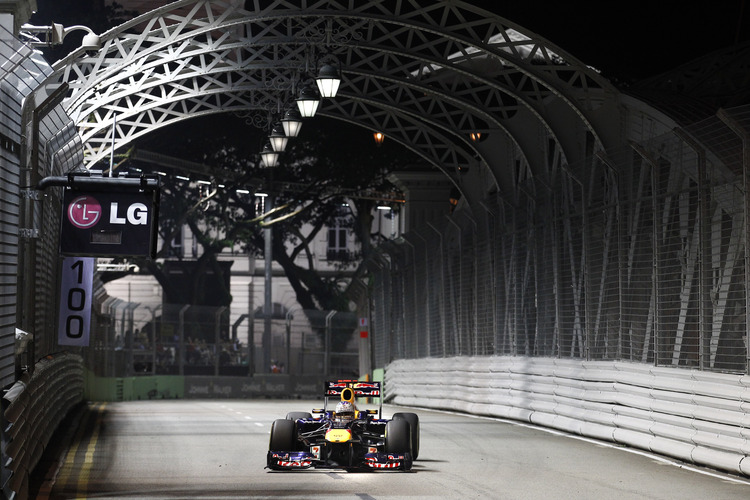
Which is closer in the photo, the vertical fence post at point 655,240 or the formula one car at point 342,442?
the formula one car at point 342,442

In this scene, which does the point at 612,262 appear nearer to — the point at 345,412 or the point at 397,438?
the point at 345,412

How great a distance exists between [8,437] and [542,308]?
50.6ft

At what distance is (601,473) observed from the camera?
47.0ft

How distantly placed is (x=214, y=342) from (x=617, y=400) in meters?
28.7

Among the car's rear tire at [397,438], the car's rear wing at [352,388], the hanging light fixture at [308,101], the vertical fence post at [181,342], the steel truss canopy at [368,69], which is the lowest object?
the car's rear tire at [397,438]

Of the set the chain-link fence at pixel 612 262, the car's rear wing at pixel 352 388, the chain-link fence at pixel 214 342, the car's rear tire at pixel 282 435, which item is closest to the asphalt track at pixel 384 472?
the car's rear tire at pixel 282 435

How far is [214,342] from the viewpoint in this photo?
151ft

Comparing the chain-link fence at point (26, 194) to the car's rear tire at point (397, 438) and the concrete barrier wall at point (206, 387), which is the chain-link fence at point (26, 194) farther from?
the concrete barrier wall at point (206, 387)

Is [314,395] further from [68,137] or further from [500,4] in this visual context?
[68,137]

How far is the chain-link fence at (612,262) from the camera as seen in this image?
51.9 ft

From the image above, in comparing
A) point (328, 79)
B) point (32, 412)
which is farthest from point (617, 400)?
point (32, 412)

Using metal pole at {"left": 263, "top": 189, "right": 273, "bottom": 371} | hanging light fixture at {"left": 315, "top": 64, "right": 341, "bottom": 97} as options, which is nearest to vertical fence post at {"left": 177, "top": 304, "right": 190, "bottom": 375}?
metal pole at {"left": 263, "top": 189, "right": 273, "bottom": 371}

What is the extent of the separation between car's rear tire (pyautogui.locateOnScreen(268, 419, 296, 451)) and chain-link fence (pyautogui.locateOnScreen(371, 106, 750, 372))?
16.2 feet

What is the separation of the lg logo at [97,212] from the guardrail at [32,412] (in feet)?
5.27
